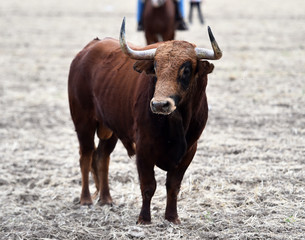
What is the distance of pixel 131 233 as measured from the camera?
5191mm

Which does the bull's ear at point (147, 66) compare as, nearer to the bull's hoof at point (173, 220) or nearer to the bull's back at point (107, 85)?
the bull's back at point (107, 85)

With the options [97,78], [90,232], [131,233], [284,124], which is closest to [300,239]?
[131,233]

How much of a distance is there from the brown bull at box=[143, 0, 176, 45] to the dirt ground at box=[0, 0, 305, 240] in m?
1.45

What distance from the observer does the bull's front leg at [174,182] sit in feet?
17.5

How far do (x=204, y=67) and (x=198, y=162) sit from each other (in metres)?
2.75

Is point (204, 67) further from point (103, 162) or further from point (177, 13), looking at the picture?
point (177, 13)

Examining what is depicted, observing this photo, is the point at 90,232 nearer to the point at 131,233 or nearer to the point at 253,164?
the point at 131,233

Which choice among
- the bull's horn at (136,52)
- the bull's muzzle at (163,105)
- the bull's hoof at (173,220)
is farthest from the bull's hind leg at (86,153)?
the bull's muzzle at (163,105)

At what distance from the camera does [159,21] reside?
13.1 metres

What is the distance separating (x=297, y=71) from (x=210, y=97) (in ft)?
9.97

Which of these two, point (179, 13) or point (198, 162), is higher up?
point (179, 13)

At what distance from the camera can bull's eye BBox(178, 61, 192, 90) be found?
4758 millimetres

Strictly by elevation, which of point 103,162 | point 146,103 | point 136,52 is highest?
point 136,52

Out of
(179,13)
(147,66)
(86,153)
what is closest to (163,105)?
(147,66)
